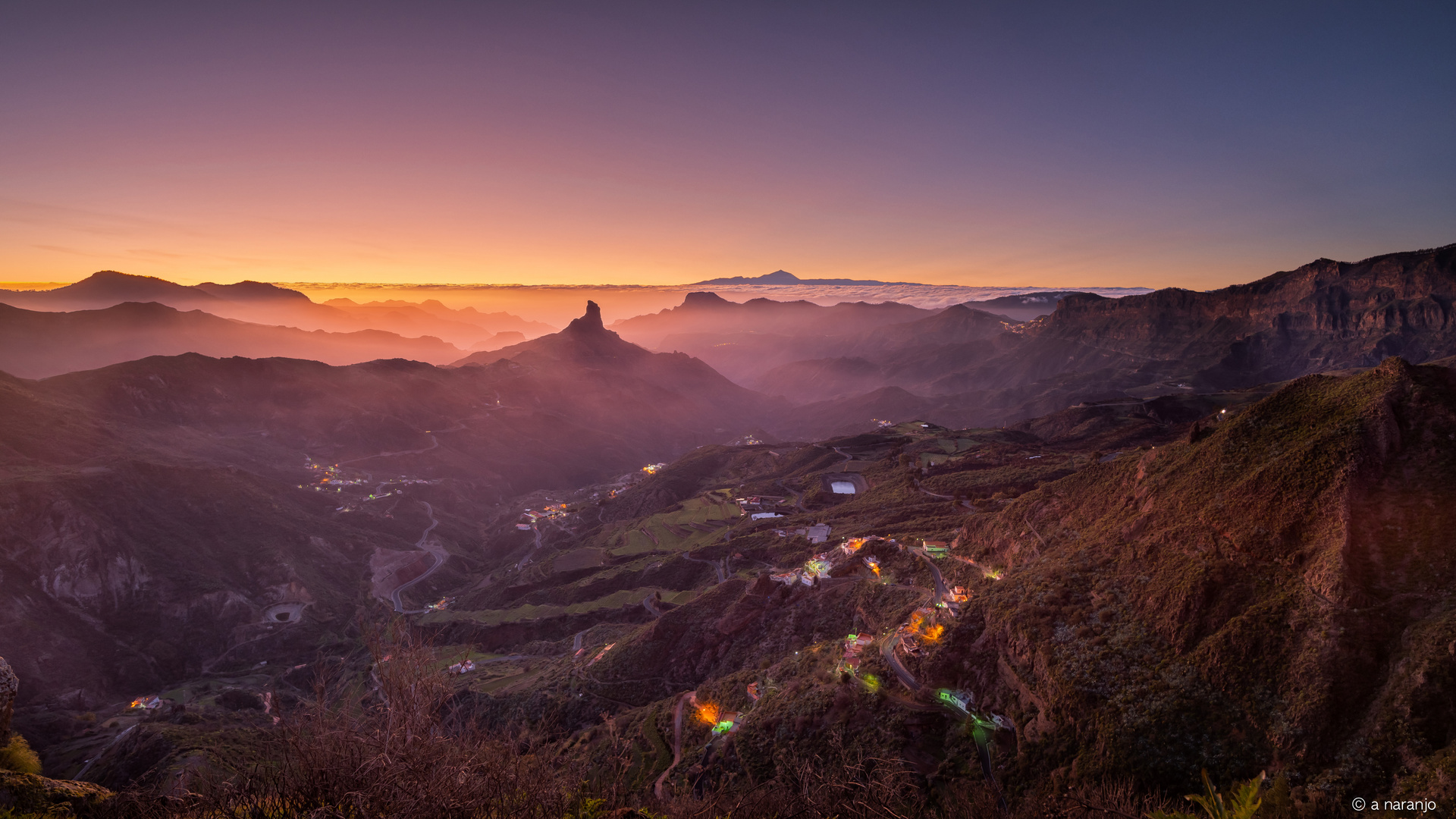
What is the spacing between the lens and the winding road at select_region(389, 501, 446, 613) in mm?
103688

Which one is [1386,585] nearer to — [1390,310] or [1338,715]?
[1338,715]

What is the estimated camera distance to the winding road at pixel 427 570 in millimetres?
103688

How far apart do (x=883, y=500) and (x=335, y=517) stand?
123 m

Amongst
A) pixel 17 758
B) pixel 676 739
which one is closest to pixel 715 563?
pixel 676 739

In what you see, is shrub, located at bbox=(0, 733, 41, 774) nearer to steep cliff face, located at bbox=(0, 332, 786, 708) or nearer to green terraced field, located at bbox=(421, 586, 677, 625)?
green terraced field, located at bbox=(421, 586, 677, 625)

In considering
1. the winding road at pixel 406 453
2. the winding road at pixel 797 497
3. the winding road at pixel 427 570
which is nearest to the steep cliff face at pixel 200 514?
the winding road at pixel 406 453

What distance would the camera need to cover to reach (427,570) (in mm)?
122000

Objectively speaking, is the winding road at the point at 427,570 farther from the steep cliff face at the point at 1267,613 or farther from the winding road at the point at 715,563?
the steep cliff face at the point at 1267,613

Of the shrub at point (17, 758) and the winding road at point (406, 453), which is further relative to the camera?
the winding road at point (406, 453)

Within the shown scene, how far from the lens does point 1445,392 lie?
30625 mm

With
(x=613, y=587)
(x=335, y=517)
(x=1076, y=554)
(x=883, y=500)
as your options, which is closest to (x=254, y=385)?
(x=335, y=517)

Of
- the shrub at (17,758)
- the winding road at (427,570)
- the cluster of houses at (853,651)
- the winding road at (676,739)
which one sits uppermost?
the shrub at (17,758)

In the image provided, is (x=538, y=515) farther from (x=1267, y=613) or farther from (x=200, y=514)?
(x=1267, y=613)

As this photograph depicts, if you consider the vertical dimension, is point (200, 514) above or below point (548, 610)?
above
